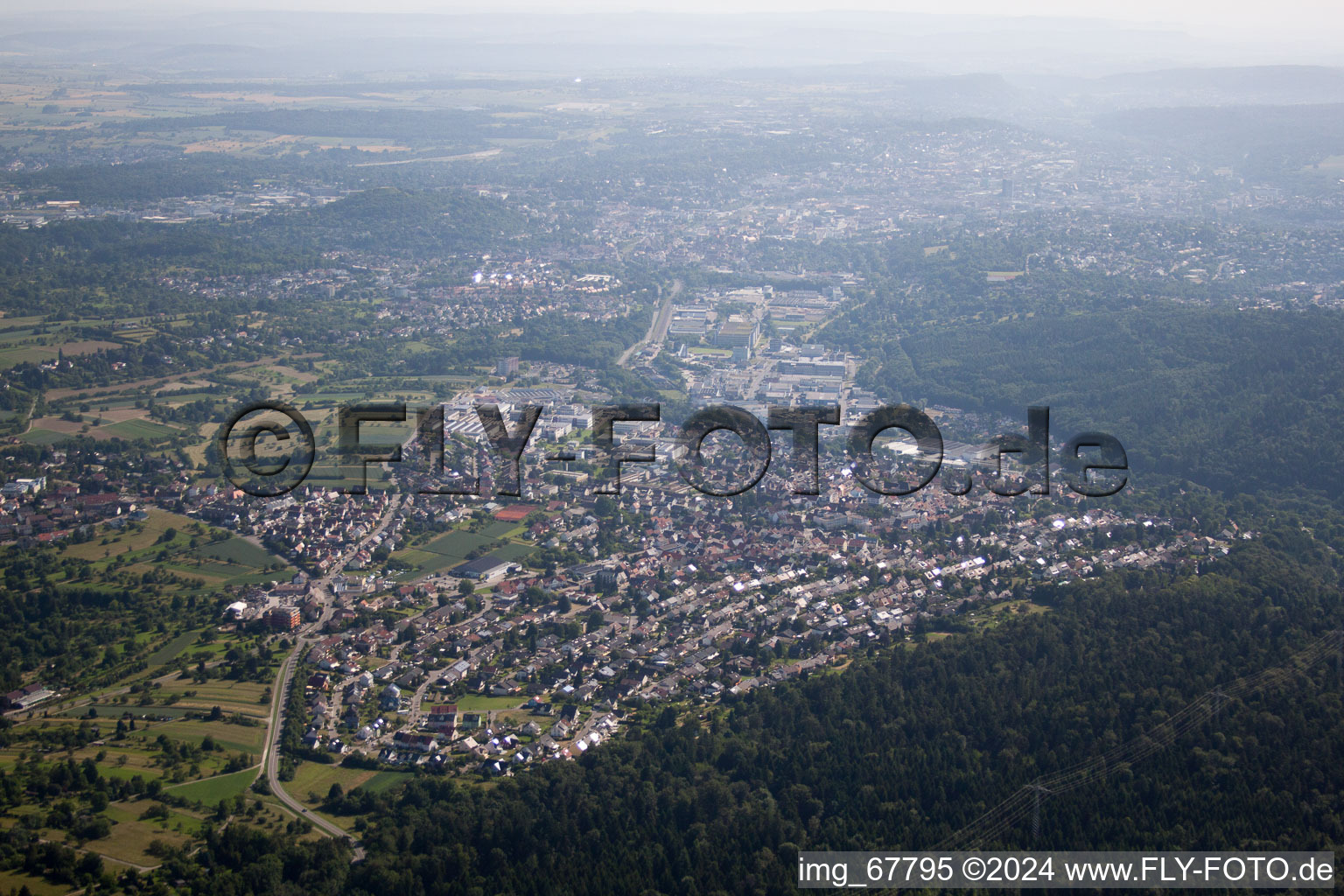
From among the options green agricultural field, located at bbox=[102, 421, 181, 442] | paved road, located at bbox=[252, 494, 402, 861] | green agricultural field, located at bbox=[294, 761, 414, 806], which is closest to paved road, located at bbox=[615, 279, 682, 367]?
green agricultural field, located at bbox=[102, 421, 181, 442]

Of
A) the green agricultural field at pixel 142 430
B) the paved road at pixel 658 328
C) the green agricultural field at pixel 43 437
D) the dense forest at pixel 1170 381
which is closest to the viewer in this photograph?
the dense forest at pixel 1170 381

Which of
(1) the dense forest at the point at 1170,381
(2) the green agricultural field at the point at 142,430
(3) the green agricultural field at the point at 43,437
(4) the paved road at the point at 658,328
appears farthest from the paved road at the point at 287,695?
(1) the dense forest at the point at 1170,381

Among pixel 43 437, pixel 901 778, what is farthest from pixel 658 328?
pixel 901 778

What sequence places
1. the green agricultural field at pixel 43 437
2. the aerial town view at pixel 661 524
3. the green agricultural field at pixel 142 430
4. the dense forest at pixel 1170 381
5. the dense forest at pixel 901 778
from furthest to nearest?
the green agricultural field at pixel 142 430 → the green agricultural field at pixel 43 437 → the dense forest at pixel 1170 381 → the aerial town view at pixel 661 524 → the dense forest at pixel 901 778

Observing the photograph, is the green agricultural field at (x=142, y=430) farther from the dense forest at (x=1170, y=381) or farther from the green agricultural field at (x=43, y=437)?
the dense forest at (x=1170, y=381)

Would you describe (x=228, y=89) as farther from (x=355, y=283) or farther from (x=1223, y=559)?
(x=1223, y=559)

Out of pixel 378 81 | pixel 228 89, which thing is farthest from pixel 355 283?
pixel 378 81

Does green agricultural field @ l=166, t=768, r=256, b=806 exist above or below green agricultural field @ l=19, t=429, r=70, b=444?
below

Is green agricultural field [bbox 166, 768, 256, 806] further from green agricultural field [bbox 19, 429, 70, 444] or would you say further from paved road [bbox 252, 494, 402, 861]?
green agricultural field [bbox 19, 429, 70, 444]
